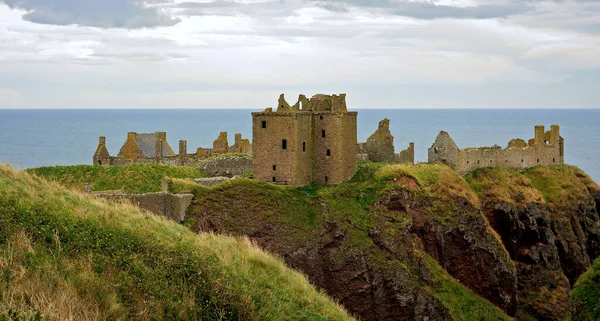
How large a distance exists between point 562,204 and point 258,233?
82.8 ft

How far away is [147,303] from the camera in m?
16.6

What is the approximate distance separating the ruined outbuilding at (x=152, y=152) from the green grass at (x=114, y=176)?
8.40 metres

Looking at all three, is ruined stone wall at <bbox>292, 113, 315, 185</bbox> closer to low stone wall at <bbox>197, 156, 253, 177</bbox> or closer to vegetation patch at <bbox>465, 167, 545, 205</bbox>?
low stone wall at <bbox>197, 156, 253, 177</bbox>

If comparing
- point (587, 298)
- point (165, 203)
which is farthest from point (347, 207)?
point (587, 298)

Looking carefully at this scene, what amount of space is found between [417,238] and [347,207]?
171 inches

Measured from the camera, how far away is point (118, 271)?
57.9ft

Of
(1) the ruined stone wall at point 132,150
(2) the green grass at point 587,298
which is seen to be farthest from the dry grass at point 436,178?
(1) the ruined stone wall at point 132,150

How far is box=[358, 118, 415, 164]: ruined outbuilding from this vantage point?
53.6 meters

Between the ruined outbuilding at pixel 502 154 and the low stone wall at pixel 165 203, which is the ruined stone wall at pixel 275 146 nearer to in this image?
the low stone wall at pixel 165 203

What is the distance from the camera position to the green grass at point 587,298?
2736 centimetres

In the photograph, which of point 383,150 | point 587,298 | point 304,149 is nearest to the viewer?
point 587,298

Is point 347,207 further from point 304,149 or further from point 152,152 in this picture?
point 152,152

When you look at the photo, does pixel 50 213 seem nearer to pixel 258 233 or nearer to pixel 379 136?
pixel 258 233

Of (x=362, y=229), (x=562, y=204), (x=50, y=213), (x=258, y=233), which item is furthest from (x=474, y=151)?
(x=50, y=213)
